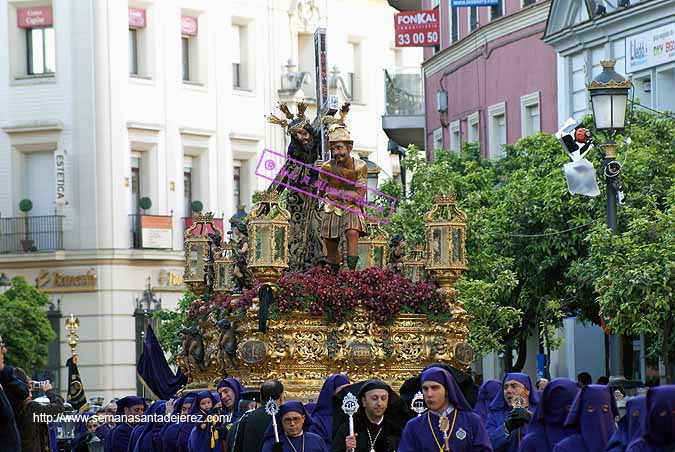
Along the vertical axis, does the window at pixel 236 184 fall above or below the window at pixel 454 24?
below

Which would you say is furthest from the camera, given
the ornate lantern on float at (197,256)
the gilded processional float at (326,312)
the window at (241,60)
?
the window at (241,60)

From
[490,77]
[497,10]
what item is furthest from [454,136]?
[497,10]

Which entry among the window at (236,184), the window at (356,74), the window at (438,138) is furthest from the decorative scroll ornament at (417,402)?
the window at (356,74)

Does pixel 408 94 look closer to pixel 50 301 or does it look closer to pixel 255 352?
pixel 50 301

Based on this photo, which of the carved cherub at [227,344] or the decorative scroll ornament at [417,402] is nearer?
the decorative scroll ornament at [417,402]

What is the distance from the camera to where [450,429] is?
53.8 feet

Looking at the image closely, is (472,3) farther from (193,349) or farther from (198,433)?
(198,433)

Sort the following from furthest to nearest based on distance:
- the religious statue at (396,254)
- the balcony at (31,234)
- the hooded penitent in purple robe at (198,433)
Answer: the balcony at (31,234)
the religious statue at (396,254)
the hooded penitent in purple robe at (198,433)

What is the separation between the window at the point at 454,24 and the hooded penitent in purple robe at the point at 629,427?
120 ft

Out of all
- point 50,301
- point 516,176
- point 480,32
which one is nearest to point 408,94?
point 480,32

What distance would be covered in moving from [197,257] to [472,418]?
13.8 metres

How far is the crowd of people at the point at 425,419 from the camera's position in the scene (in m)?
16.0

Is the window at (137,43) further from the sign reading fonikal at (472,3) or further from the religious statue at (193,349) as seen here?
the religious statue at (193,349)

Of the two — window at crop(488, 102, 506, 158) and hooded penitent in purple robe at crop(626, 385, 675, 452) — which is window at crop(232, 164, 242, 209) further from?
hooded penitent in purple robe at crop(626, 385, 675, 452)
